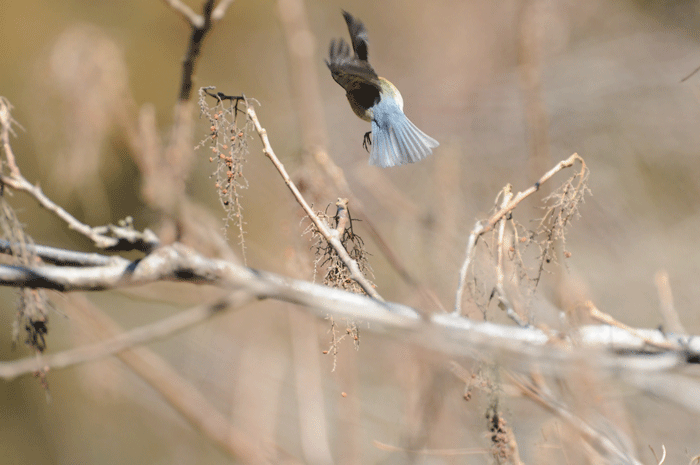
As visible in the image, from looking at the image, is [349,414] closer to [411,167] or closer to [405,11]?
[411,167]

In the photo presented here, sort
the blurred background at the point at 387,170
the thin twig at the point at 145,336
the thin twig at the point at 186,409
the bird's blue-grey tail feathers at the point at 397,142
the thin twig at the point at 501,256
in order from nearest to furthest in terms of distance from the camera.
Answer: the thin twig at the point at 145,336 → the thin twig at the point at 501,256 → the bird's blue-grey tail feathers at the point at 397,142 → the thin twig at the point at 186,409 → the blurred background at the point at 387,170

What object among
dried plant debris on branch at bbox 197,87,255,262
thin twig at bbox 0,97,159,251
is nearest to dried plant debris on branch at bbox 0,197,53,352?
thin twig at bbox 0,97,159,251

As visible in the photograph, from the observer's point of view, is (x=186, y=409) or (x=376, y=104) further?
(x=186, y=409)

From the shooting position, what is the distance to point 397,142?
676 millimetres

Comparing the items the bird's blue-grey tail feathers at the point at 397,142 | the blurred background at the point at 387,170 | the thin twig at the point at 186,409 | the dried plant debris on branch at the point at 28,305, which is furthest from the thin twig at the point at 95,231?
the blurred background at the point at 387,170

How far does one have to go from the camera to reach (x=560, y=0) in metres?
2.42

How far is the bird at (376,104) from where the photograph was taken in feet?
1.87

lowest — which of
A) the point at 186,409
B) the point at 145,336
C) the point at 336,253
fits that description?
the point at 186,409

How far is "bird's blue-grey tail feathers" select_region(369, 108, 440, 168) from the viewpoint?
25.3 inches

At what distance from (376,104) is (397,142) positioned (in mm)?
89

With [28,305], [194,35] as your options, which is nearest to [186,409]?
[28,305]

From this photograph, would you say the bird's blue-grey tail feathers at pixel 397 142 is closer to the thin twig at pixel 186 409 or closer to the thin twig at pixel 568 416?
the thin twig at pixel 568 416

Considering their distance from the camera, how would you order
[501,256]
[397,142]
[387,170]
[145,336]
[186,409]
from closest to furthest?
[145,336], [501,256], [397,142], [186,409], [387,170]

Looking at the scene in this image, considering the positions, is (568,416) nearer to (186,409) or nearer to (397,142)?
(397,142)
